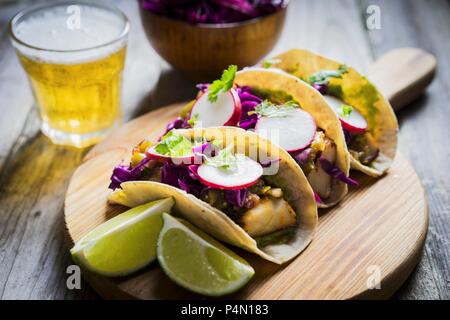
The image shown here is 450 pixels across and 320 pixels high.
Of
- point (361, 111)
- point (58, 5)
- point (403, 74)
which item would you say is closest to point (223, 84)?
point (361, 111)

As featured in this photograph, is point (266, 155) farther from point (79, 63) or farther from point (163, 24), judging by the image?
point (163, 24)

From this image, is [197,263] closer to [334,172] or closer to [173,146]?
[173,146]

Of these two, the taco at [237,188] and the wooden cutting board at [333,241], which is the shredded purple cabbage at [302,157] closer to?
the taco at [237,188]

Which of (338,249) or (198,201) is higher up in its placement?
(198,201)

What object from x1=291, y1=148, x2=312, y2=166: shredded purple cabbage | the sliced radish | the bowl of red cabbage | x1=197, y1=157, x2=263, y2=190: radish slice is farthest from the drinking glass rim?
x1=291, y1=148, x2=312, y2=166: shredded purple cabbage

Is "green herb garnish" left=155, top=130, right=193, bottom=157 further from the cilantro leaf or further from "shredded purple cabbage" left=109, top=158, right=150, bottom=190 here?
the cilantro leaf
